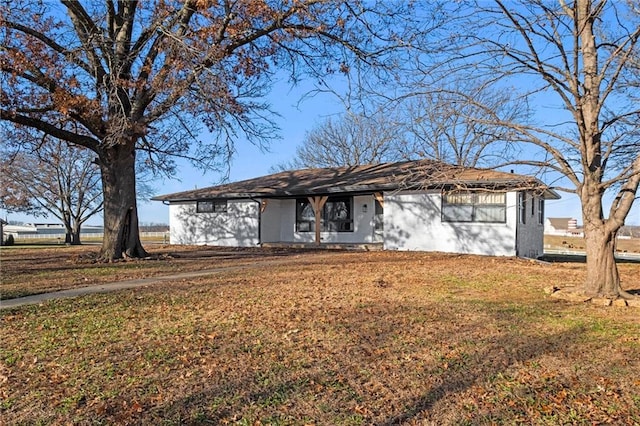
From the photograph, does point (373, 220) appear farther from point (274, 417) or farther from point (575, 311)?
point (274, 417)

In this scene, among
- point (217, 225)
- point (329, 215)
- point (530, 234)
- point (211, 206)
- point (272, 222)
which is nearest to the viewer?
point (530, 234)

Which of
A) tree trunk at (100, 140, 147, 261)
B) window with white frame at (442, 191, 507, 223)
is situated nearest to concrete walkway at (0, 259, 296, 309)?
tree trunk at (100, 140, 147, 261)

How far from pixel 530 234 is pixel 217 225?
14.0 meters

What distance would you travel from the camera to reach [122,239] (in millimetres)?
13984

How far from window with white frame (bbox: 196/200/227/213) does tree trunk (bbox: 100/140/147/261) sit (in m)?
8.25

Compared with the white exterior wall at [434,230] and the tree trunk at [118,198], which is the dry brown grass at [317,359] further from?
the white exterior wall at [434,230]

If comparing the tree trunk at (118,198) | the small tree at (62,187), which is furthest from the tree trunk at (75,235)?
the tree trunk at (118,198)

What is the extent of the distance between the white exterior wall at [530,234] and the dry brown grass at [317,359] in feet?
29.6

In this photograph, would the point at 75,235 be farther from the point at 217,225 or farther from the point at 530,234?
the point at 530,234

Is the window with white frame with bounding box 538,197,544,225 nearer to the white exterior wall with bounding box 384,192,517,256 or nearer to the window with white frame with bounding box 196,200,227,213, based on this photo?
the white exterior wall with bounding box 384,192,517,256

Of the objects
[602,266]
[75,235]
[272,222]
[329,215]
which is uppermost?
[329,215]

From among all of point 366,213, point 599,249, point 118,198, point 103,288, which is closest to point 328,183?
point 366,213

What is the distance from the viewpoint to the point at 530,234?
17781mm

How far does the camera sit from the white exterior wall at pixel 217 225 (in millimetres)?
21406
